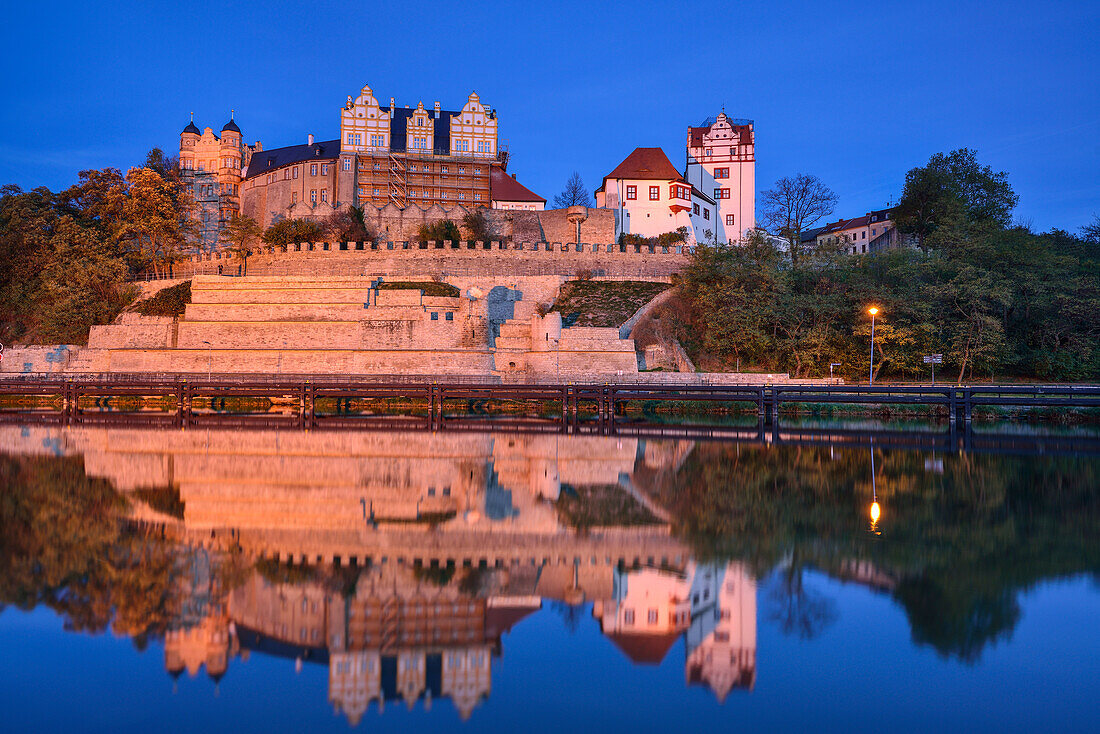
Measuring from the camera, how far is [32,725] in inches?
169

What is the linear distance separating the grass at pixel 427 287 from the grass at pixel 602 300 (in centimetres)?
530

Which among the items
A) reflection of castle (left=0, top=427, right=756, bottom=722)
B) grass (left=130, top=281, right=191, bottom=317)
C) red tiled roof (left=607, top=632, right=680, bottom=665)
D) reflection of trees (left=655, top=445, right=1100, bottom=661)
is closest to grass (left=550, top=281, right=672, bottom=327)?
grass (left=130, top=281, right=191, bottom=317)

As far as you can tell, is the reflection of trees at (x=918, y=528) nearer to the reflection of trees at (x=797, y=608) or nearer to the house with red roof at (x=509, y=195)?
the reflection of trees at (x=797, y=608)

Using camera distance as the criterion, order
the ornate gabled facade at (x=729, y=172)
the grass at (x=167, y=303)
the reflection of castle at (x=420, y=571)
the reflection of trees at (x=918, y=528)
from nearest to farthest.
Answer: the reflection of castle at (x=420, y=571)
the reflection of trees at (x=918, y=528)
the grass at (x=167, y=303)
the ornate gabled facade at (x=729, y=172)

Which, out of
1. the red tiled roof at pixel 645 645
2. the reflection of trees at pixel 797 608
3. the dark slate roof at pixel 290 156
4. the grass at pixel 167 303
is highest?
the dark slate roof at pixel 290 156

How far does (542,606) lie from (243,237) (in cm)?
4557

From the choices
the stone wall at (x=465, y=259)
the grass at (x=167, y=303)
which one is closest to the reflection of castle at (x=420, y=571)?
the grass at (x=167, y=303)

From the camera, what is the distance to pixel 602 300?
129ft

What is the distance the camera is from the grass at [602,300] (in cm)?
3741

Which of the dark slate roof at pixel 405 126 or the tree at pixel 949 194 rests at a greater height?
the dark slate roof at pixel 405 126

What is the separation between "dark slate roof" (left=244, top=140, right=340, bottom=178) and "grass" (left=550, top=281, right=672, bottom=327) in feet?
68.8

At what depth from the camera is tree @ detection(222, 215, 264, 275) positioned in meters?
45.3

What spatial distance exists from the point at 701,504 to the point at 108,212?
48.5m

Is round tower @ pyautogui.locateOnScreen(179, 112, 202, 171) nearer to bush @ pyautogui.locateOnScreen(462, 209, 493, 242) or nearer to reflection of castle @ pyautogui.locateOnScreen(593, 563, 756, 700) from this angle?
bush @ pyautogui.locateOnScreen(462, 209, 493, 242)
